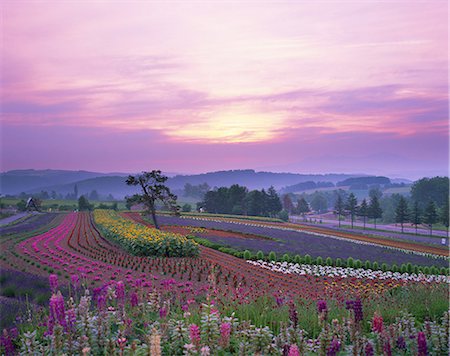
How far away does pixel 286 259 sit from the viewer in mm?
20484

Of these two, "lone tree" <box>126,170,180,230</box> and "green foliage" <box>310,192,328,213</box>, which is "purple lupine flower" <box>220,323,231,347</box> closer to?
"lone tree" <box>126,170,180,230</box>

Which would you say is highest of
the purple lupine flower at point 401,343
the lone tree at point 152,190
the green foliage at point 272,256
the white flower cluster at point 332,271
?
the lone tree at point 152,190

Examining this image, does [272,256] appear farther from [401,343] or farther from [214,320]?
[214,320]

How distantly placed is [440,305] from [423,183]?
104314 millimetres

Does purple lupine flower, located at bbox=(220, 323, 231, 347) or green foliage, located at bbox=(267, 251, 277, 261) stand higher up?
purple lupine flower, located at bbox=(220, 323, 231, 347)

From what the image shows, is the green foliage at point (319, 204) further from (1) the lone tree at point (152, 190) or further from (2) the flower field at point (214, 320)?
(2) the flower field at point (214, 320)

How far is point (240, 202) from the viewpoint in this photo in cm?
7062

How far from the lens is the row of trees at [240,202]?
226ft

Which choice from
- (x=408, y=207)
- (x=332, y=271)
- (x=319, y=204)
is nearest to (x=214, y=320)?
(x=332, y=271)

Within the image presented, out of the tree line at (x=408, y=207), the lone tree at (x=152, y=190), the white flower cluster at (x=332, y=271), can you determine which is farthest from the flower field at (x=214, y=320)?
the tree line at (x=408, y=207)

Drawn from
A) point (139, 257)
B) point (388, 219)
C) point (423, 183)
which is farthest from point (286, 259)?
point (423, 183)

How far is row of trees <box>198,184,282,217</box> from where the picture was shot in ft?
226

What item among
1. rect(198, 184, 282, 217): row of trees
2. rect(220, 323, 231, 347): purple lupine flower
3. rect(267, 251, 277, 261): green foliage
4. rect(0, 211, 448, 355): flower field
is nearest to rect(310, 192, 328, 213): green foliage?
rect(198, 184, 282, 217): row of trees

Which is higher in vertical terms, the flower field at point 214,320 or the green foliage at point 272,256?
the flower field at point 214,320
